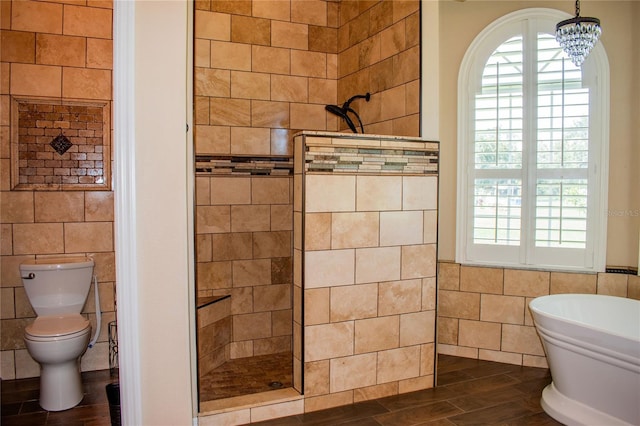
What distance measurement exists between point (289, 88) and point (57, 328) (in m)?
2.40

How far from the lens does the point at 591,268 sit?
336cm

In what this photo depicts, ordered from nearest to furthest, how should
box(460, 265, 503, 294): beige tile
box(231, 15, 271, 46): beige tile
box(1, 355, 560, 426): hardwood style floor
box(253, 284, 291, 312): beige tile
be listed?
1. box(1, 355, 560, 426): hardwood style floor
2. box(460, 265, 503, 294): beige tile
3. box(231, 15, 271, 46): beige tile
4. box(253, 284, 291, 312): beige tile

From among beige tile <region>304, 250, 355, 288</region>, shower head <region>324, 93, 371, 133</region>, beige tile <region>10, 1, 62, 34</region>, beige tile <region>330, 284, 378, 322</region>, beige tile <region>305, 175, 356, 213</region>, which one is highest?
beige tile <region>10, 1, 62, 34</region>

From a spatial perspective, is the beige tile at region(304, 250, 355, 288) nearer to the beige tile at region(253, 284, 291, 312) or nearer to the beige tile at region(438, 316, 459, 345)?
the beige tile at region(253, 284, 291, 312)

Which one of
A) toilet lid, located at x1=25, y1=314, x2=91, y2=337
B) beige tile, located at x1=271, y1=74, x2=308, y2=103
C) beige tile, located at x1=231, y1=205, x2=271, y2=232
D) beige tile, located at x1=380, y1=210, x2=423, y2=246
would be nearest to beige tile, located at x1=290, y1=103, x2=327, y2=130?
beige tile, located at x1=271, y1=74, x2=308, y2=103

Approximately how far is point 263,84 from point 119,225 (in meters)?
2.04

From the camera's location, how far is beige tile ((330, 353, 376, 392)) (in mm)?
2867

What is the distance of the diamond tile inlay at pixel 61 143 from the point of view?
3.32 meters

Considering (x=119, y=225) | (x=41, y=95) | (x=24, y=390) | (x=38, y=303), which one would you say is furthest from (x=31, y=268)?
(x=119, y=225)

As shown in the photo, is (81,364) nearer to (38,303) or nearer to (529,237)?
(38,303)

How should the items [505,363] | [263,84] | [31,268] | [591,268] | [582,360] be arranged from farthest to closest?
[263,84] < [505,363] < [591,268] < [31,268] < [582,360]

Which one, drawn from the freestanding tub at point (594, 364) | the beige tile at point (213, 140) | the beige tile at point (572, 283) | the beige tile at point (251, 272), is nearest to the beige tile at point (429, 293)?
the freestanding tub at point (594, 364)

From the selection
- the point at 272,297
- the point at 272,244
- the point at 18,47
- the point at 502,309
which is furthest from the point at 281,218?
the point at 18,47

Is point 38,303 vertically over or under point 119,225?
under
